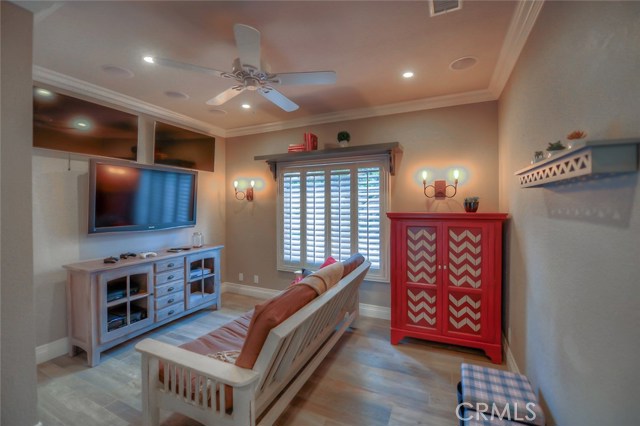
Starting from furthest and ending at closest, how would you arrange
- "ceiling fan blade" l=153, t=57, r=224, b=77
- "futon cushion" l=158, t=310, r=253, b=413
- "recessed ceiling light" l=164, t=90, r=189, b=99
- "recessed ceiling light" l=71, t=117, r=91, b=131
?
"recessed ceiling light" l=164, t=90, r=189, b=99 → "recessed ceiling light" l=71, t=117, r=91, b=131 → "ceiling fan blade" l=153, t=57, r=224, b=77 → "futon cushion" l=158, t=310, r=253, b=413

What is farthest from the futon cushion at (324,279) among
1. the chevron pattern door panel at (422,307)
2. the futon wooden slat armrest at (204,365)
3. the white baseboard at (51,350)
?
the white baseboard at (51,350)

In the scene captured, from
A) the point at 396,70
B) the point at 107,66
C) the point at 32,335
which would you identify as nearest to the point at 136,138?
the point at 107,66

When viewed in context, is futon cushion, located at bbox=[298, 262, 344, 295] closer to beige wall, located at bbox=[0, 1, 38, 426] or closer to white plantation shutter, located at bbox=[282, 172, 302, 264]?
beige wall, located at bbox=[0, 1, 38, 426]

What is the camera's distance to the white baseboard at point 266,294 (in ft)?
12.1

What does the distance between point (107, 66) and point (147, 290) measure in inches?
94.2

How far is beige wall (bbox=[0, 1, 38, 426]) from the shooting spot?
1570 mm

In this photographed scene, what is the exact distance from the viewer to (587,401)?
1148 mm

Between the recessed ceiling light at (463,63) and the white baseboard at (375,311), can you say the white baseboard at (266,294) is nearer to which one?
the white baseboard at (375,311)

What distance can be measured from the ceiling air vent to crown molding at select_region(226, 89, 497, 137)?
157cm

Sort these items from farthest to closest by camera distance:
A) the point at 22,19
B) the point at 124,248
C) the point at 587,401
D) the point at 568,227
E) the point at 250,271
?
the point at 250,271 < the point at 124,248 < the point at 22,19 < the point at 568,227 < the point at 587,401

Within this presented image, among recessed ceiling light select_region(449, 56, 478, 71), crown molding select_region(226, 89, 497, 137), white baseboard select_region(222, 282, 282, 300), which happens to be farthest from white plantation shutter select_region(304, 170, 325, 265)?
recessed ceiling light select_region(449, 56, 478, 71)

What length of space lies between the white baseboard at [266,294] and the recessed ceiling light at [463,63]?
2974 millimetres

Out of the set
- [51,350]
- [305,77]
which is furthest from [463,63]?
[51,350]

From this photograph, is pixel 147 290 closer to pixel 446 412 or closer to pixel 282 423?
pixel 282 423
